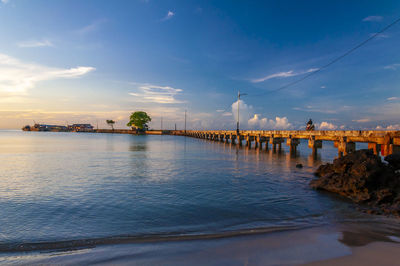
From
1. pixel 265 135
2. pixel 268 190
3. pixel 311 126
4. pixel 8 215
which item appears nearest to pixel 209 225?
pixel 268 190

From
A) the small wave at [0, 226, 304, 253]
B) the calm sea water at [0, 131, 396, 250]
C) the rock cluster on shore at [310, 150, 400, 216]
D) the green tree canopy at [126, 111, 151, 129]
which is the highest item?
the green tree canopy at [126, 111, 151, 129]

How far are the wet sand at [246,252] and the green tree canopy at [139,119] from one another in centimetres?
13332

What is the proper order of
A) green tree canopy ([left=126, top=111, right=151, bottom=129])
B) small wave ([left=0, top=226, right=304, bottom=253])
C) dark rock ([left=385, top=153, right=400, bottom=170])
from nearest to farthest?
1. small wave ([left=0, top=226, right=304, bottom=253])
2. dark rock ([left=385, top=153, right=400, bottom=170])
3. green tree canopy ([left=126, top=111, right=151, bottom=129])

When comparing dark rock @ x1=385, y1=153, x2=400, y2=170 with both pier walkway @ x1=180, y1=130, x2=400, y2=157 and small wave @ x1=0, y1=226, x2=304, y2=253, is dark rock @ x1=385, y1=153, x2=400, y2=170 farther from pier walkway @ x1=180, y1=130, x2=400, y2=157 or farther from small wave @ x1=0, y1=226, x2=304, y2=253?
small wave @ x1=0, y1=226, x2=304, y2=253

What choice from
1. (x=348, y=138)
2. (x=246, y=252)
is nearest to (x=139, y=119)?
(x=348, y=138)

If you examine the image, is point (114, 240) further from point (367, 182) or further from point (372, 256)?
point (367, 182)

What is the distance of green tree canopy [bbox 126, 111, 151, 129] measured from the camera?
134000 millimetres

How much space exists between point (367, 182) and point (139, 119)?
13353 centimetres

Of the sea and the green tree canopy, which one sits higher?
the green tree canopy

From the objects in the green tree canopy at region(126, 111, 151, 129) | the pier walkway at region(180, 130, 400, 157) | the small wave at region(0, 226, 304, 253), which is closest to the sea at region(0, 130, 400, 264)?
the small wave at region(0, 226, 304, 253)

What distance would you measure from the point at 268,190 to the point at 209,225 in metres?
5.18

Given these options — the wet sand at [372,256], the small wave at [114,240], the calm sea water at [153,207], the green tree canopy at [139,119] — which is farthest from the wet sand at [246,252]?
the green tree canopy at [139,119]

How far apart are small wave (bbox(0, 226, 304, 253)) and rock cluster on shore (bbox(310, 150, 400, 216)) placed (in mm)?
4315

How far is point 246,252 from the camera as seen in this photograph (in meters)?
4.56
